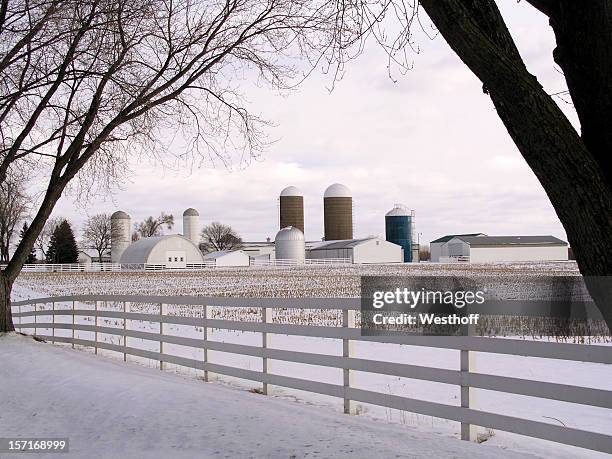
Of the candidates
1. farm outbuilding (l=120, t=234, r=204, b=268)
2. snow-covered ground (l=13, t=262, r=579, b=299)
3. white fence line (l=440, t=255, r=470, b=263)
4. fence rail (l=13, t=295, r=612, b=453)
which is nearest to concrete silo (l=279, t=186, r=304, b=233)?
farm outbuilding (l=120, t=234, r=204, b=268)

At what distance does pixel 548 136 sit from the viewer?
404cm

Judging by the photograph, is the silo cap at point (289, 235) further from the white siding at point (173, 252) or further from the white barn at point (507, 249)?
the white barn at point (507, 249)

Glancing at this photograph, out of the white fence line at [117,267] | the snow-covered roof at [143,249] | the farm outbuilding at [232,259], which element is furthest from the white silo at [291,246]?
the snow-covered roof at [143,249]

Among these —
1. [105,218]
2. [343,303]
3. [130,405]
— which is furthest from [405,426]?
[105,218]

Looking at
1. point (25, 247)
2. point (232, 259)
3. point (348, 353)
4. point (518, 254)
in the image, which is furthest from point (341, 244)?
point (348, 353)

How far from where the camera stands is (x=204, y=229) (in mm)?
157000

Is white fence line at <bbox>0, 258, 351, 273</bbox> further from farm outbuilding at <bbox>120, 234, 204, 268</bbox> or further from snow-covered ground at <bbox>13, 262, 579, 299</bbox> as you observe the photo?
snow-covered ground at <bbox>13, 262, 579, 299</bbox>

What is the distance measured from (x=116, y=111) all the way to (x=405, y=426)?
11172 millimetres

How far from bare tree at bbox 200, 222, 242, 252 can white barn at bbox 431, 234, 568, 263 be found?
56718mm

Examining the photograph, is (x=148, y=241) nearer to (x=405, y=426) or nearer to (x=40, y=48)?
(x=40, y=48)

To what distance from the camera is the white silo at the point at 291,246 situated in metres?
93.3

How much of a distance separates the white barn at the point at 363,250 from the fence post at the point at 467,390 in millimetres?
89395

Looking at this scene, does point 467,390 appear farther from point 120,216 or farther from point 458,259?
point 120,216

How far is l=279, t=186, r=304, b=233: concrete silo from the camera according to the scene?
104062 millimetres
